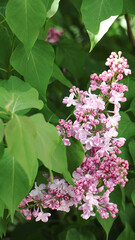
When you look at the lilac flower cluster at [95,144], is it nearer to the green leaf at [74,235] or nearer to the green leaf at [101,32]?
the green leaf at [101,32]

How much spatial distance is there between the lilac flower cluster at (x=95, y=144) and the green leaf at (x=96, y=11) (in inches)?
3.4

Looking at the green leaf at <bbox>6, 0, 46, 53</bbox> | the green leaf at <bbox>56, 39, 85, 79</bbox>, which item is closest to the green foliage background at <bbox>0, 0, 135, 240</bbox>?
the green leaf at <bbox>6, 0, 46, 53</bbox>

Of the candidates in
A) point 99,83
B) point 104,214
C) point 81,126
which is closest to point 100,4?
point 99,83

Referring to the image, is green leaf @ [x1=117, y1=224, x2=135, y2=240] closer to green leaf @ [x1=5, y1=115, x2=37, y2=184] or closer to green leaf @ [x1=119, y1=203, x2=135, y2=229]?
green leaf @ [x1=119, y1=203, x2=135, y2=229]

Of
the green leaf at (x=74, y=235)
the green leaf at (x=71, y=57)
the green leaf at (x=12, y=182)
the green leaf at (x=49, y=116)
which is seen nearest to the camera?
the green leaf at (x=12, y=182)

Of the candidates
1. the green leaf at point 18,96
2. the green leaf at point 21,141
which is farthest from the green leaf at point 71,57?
the green leaf at point 21,141

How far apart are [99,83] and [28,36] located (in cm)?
20

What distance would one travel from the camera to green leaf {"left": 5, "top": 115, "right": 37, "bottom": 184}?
0.61 meters

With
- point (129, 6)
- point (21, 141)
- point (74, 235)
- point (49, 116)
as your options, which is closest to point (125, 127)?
point (49, 116)

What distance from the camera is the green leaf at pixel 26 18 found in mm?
934

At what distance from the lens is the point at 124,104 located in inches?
48.3

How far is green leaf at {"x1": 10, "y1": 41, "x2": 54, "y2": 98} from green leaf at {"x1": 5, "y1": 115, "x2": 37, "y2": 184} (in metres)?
0.43

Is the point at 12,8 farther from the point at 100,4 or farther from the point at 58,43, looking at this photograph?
the point at 58,43

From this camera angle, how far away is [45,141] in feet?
2.35
